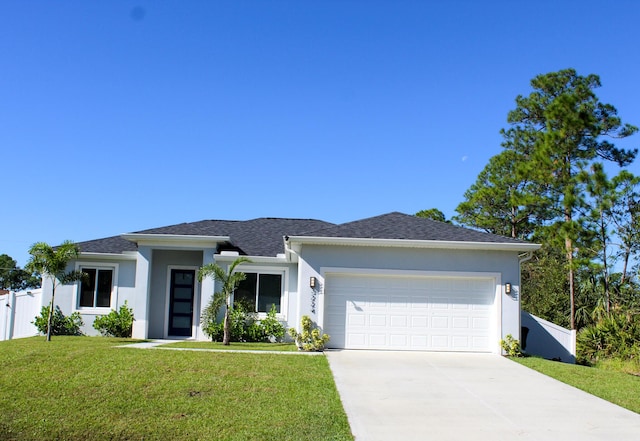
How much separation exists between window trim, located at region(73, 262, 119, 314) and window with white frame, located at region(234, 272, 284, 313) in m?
4.25

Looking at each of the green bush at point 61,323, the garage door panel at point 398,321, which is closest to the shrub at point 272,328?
the garage door panel at point 398,321

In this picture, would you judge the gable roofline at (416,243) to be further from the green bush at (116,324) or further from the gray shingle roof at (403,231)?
the green bush at (116,324)

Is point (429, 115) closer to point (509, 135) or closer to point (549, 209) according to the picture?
point (549, 209)

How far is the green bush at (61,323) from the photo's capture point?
59.0ft

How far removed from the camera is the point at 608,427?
7.87 m

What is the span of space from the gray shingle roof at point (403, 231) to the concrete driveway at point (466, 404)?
3.52m

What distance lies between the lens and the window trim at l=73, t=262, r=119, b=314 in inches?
718

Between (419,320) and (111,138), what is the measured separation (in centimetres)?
1336

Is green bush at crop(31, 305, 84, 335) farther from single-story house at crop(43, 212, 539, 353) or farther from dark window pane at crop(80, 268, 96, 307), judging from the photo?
single-story house at crop(43, 212, 539, 353)

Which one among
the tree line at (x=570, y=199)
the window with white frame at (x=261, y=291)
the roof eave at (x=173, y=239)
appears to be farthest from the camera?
the tree line at (x=570, y=199)

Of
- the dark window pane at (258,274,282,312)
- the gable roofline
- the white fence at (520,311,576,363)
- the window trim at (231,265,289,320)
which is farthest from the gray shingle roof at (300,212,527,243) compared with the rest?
the white fence at (520,311,576,363)

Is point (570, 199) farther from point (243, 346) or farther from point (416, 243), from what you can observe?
point (243, 346)

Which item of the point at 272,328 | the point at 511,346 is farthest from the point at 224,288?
the point at 511,346

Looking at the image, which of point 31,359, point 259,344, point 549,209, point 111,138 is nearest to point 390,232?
point 259,344
